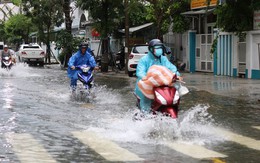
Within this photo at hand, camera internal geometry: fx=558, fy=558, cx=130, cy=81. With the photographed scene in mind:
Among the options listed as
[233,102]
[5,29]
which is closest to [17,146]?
[233,102]

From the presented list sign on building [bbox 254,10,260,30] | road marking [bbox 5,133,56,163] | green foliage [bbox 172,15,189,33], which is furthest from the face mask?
green foliage [bbox 172,15,189,33]

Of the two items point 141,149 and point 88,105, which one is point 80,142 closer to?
point 141,149

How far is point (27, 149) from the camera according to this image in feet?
26.9

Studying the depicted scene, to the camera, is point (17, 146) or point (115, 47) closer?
point (17, 146)

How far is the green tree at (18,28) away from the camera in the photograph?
5991cm

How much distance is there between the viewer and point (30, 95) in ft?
56.3

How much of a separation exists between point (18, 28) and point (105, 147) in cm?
5557

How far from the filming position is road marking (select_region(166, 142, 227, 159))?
770 centimetres

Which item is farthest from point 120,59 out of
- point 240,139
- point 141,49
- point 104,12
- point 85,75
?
point 240,139

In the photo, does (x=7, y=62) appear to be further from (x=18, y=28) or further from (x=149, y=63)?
(x=18, y=28)

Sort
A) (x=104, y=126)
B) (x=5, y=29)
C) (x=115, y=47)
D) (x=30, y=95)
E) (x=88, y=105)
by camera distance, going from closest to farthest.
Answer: (x=104, y=126) → (x=88, y=105) → (x=30, y=95) → (x=115, y=47) → (x=5, y=29)

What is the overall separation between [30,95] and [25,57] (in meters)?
29.2

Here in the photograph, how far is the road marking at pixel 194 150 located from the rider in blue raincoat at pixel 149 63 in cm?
105

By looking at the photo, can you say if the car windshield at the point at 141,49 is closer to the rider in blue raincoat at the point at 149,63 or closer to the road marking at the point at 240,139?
the road marking at the point at 240,139
